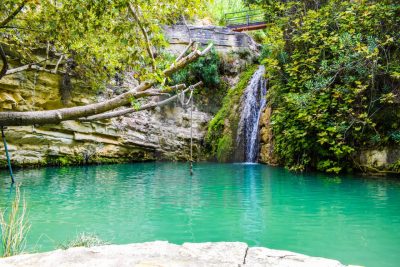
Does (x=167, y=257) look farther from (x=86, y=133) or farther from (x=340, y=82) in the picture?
(x=86, y=133)

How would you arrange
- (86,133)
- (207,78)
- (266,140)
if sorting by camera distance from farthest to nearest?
(207,78)
(266,140)
(86,133)

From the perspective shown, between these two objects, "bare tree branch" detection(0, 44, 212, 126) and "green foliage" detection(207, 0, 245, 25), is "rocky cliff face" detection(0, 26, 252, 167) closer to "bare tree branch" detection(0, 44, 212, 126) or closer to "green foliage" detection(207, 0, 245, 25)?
"green foliage" detection(207, 0, 245, 25)

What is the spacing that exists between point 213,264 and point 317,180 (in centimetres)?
886

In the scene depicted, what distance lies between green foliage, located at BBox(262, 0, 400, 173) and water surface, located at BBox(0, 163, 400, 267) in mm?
1424

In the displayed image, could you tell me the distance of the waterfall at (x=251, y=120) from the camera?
16.6m

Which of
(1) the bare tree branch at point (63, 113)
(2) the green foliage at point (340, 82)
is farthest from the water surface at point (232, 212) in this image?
(1) the bare tree branch at point (63, 113)

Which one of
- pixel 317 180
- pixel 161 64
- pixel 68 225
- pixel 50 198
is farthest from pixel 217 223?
pixel 317 180

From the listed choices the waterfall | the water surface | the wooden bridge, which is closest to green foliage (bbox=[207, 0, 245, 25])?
the wooden bridge

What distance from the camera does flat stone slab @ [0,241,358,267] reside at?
2316 mm

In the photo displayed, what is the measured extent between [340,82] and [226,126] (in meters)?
7.22

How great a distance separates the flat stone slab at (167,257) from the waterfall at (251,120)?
1390cm

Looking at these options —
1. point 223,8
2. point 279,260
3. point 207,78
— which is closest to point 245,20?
point 223,8

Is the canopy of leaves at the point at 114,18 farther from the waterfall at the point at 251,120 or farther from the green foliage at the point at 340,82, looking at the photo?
the waterfall at the point at 251,120

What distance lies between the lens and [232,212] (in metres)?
6.66
